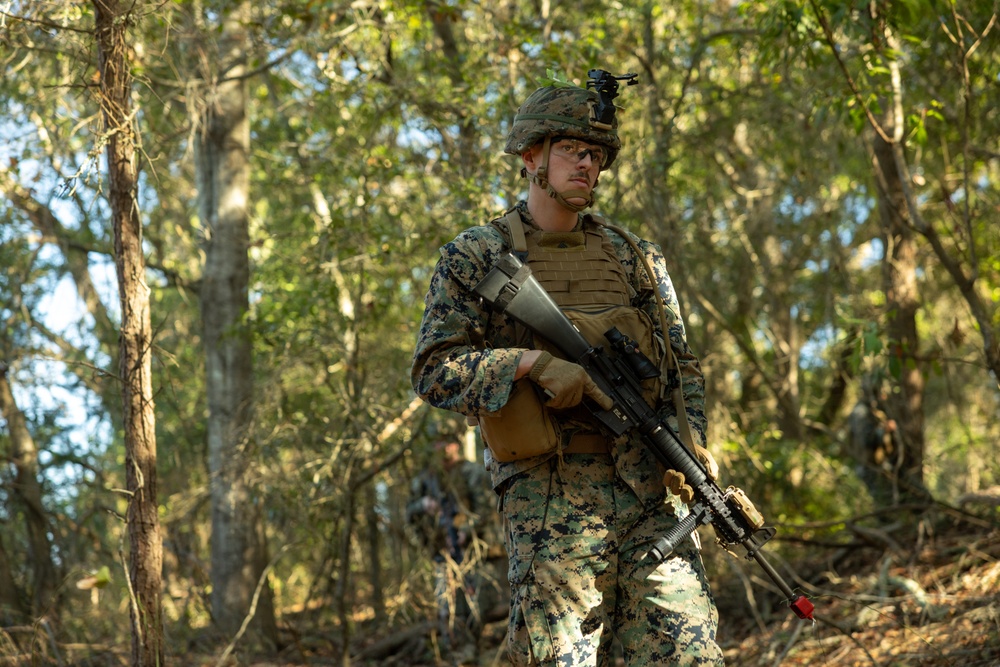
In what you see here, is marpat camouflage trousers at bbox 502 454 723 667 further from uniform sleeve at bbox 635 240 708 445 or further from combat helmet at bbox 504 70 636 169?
combat helmet at bbox 504 70 636 169

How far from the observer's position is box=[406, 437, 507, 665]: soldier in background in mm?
7066

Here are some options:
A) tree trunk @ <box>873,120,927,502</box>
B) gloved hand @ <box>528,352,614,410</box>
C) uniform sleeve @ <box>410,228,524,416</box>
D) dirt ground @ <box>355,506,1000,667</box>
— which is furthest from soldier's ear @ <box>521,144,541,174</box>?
tree trunk @ <box>873,120,927,502</box>

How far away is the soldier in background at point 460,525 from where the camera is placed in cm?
707

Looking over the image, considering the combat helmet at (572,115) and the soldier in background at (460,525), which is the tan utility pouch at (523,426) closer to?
the combat helmet at (572,115)

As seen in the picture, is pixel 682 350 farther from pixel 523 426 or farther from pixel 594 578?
pixel 594 578

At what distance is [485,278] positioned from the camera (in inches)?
108

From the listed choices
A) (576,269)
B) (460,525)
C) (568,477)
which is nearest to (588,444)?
(568,477)

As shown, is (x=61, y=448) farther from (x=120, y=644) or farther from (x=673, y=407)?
(x=673, y=407)

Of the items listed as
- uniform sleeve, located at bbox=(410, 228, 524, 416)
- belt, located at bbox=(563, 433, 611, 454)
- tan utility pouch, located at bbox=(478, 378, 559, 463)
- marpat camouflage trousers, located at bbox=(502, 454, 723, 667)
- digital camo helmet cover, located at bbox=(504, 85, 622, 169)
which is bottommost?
marpat camouflage trousers, located at bbox=(502, 454, 723, 667)

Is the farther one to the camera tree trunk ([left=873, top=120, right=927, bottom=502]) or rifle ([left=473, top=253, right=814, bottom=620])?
tree trunk ([left=873, top=120, right=927, bottom=502])

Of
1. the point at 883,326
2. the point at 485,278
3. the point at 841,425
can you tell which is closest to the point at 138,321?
the point at 485,278

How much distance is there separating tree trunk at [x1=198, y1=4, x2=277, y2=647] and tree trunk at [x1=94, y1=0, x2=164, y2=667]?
4011mm

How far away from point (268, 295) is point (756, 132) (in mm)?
5469

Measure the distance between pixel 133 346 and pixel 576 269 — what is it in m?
1.73
